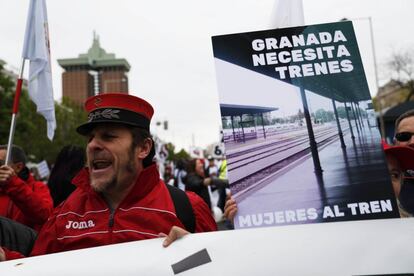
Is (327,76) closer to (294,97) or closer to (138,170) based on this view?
(294,97)

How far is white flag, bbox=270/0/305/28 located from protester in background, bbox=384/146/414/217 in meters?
1.02

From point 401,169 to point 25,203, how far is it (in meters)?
2.87

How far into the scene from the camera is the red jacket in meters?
2.19

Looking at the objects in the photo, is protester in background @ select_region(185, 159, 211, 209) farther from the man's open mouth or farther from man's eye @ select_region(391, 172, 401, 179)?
man's eye @ select_region(391, 172, 401, 179)

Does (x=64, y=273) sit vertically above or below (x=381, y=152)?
below

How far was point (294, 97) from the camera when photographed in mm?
1728

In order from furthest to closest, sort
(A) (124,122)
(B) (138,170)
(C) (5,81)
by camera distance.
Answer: (C) (5,81), (B) (138,170), (A) (124,122)

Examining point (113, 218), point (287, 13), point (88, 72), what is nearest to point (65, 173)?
point (113, 218)

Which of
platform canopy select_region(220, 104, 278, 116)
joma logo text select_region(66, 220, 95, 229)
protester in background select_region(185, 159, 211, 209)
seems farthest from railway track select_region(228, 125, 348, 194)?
protester in background select_region(185, 159, 211, 209)

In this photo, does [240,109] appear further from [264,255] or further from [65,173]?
[65,173]

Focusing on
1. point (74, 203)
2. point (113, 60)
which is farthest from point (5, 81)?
point (113, 60)

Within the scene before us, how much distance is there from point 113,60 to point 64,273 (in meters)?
135

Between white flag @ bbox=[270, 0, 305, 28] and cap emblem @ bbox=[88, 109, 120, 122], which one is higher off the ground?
white flag @ bbox=[270, 0, 305, 28]

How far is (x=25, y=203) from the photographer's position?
3566 mm
